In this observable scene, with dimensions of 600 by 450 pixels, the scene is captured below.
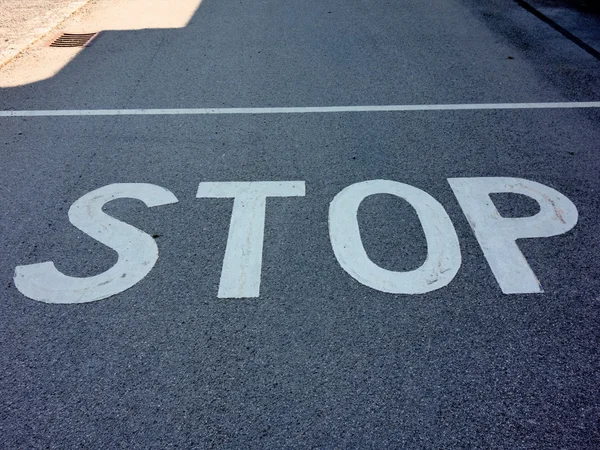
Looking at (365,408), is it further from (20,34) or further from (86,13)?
(86,13)

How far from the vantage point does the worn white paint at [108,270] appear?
343cm

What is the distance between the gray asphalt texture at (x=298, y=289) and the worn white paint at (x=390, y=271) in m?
0.08

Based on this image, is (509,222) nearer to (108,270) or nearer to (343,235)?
(343,235)

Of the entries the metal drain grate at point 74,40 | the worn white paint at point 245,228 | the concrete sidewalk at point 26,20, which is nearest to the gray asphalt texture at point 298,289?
the worn white paint at point 245,228

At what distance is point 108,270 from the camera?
3594 millimetres

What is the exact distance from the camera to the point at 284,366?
115 inches

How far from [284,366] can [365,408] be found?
1.77 feet

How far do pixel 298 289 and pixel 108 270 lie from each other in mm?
1435

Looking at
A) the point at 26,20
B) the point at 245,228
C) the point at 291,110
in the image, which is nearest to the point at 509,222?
the point at 245,228

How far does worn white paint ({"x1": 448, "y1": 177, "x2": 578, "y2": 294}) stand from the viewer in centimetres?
353

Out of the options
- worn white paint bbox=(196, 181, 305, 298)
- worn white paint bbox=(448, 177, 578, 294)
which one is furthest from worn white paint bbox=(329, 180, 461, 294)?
worn white paint bbox=(196, 181, 305, 298)

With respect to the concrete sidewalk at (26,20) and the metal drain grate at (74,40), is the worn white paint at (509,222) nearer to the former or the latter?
the metal drain grate at (74,40)

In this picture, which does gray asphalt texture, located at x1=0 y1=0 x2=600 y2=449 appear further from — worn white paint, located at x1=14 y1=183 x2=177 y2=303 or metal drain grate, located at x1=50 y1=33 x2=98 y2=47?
metal drain grate, located at x1=50 y1=33 x2=98 y2=47

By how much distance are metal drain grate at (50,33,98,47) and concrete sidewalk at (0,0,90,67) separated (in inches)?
13.2
